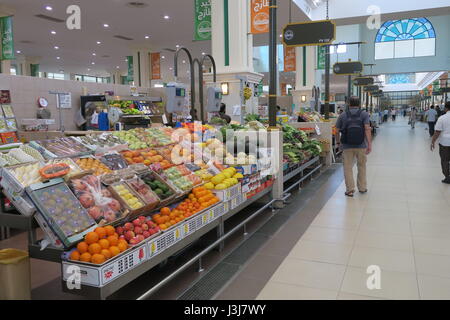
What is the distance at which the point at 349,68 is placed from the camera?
1568 cm

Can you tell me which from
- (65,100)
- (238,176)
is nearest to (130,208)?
(238,176)

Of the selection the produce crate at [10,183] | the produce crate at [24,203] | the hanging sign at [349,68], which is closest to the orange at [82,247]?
the produce crate at [24,203]

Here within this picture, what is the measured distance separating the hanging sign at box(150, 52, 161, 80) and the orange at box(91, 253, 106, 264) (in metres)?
18.1

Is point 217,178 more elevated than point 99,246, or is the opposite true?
point 217,178

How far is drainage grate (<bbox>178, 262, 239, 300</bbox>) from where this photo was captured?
3268 millimetres

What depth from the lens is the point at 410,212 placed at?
5.75 meters

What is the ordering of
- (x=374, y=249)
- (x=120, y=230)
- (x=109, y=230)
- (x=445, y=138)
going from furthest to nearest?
Answer: 1. (x=445, y=138)
2. (x=374, y=249)
3. (x=120, y=230)
4. (x=109, y=230)

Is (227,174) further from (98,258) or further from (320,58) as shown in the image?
(320,58)

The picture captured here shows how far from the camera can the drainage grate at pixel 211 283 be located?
327cm

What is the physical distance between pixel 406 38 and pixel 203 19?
2156 centimetres

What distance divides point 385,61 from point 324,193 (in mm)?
24950
